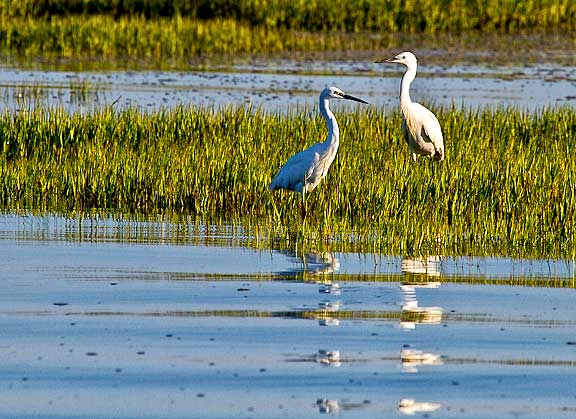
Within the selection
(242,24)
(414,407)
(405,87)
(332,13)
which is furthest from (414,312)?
(332,13)

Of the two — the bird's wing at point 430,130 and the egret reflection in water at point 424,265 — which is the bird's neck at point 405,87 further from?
the egret reflection in water at point 424,265

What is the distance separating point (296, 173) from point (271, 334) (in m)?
5.25

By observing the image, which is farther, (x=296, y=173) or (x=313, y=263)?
(x=296, y=173)

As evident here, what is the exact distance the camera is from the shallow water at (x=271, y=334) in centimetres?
578

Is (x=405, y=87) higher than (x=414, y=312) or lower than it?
higher

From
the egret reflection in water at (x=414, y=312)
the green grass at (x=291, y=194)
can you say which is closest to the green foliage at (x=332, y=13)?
the green grass at (x=291, y=194)

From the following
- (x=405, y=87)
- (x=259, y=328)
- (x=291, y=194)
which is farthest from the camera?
(x=405, y=87)

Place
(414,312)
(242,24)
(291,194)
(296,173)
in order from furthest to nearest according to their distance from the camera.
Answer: (242,24) → (291,194) → (296,173) → (414,312)

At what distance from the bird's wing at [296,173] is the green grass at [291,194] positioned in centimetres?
25

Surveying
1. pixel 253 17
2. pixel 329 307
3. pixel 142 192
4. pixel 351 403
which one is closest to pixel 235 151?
pixel 142 192

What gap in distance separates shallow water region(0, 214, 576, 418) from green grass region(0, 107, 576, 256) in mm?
1357

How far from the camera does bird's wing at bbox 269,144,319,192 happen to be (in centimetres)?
1216

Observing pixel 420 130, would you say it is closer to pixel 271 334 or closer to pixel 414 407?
pixel 271 334

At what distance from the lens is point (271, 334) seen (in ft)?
23.0
